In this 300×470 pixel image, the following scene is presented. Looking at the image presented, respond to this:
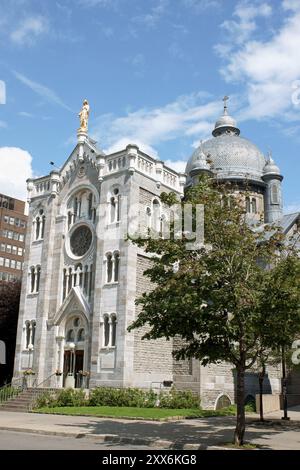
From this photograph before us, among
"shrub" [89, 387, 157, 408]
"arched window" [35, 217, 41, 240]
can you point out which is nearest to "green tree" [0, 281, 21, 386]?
"arched window" [35, 217, 41, 240]

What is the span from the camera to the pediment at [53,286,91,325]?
37938 mm

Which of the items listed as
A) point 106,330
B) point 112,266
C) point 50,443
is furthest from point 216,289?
point 112,266

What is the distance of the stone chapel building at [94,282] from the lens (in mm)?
34656

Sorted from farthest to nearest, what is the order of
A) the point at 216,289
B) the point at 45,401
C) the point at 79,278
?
the point at 79,278 → the point at 45,401 → the point at 216,289

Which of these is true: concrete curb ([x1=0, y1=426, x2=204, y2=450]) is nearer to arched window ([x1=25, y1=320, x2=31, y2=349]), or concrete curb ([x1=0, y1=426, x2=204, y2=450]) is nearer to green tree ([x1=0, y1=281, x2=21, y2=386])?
arched window ([x1=25, y1=320, x2=31, y2=349])

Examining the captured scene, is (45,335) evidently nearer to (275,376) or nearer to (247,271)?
(275,376)

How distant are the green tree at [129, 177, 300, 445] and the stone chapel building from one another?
15611mm

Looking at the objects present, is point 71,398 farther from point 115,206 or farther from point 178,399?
point 115,206

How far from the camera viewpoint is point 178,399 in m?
31.4

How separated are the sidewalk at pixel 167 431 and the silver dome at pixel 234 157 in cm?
3426

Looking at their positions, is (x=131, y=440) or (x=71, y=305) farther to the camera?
(x=71, y=305)

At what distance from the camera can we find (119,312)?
3469 cm

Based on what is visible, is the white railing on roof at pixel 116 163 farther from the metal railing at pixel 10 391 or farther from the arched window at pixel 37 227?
the metal railing at pixel 10 391

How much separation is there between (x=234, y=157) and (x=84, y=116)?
62.4 ft
